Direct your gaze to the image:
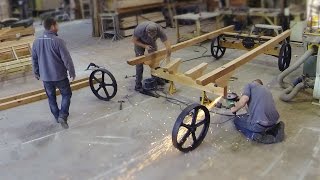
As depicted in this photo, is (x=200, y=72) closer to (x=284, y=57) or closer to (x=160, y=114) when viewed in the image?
(x=160, y=114)

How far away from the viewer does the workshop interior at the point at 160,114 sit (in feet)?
14.7

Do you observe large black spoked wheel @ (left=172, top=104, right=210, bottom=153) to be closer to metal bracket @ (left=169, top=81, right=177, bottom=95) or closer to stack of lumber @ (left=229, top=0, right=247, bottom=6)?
metal bracket @ (left=169, top=81, right=177, bottom=95)

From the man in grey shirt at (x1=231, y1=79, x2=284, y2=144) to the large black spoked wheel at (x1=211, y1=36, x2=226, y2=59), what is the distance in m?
3.90

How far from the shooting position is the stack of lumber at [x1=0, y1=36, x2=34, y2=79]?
27.3ft

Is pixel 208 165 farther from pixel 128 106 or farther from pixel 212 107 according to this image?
pixel 128 106

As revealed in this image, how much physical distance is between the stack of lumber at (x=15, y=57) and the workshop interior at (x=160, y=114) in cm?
2

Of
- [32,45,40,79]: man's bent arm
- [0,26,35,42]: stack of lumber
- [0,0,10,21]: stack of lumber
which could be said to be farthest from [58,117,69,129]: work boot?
[0,0,10,21]: stack of lumber

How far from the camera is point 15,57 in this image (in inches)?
337

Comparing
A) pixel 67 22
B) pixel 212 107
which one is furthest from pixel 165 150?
pixel 67 22

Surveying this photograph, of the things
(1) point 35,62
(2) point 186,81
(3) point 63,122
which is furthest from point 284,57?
(1) point 35,62

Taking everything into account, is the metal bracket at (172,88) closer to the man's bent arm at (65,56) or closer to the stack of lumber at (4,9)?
the man's bent arm at (65,56)

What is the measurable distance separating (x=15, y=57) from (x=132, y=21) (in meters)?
5.40

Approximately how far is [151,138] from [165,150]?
16.4 inches

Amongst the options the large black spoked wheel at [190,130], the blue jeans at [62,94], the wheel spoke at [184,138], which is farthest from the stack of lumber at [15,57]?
the wheel spoke at [184,138]
